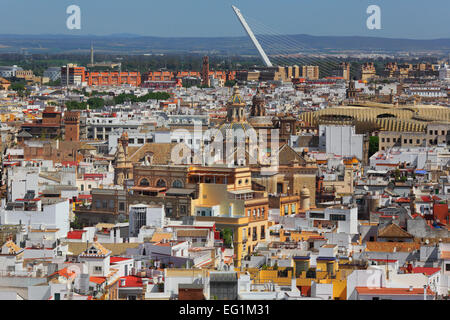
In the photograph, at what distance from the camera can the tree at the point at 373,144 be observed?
44.4 m

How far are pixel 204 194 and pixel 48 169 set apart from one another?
8793 mm

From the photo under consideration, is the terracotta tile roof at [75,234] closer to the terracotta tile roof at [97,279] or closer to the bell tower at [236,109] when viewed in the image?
the terracotta tile roof at [97,279]

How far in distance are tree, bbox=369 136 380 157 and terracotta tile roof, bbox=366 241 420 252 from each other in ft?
80.3

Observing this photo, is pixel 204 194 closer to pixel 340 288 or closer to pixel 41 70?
pixel 340 288

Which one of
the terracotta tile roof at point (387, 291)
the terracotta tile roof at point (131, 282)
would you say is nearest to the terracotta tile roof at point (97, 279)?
the terracotta tile roof at point (131, 282)

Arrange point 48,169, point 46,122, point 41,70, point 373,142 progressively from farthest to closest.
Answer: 1. point 41,70
2. point 46,122
3. point 373,142
4. point 48,169

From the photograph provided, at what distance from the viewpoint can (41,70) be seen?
5089 inches

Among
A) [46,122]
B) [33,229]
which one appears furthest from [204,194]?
[46,122]

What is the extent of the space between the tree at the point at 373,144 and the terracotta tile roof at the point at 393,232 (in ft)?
77.3

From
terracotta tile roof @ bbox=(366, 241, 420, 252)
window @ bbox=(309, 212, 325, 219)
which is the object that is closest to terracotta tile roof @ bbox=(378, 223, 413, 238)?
terracotta tile roof @ bbox=(366, 241, 420, 252)

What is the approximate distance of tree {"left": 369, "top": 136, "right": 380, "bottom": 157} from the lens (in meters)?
44.4

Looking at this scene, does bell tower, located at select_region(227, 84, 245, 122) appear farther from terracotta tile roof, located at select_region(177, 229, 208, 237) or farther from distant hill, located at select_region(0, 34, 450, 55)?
distant hill, located at select_region(0, 34, 450, 55)

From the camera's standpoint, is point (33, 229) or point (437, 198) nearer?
point (33, 229)

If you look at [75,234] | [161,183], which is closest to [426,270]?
[75,234]
